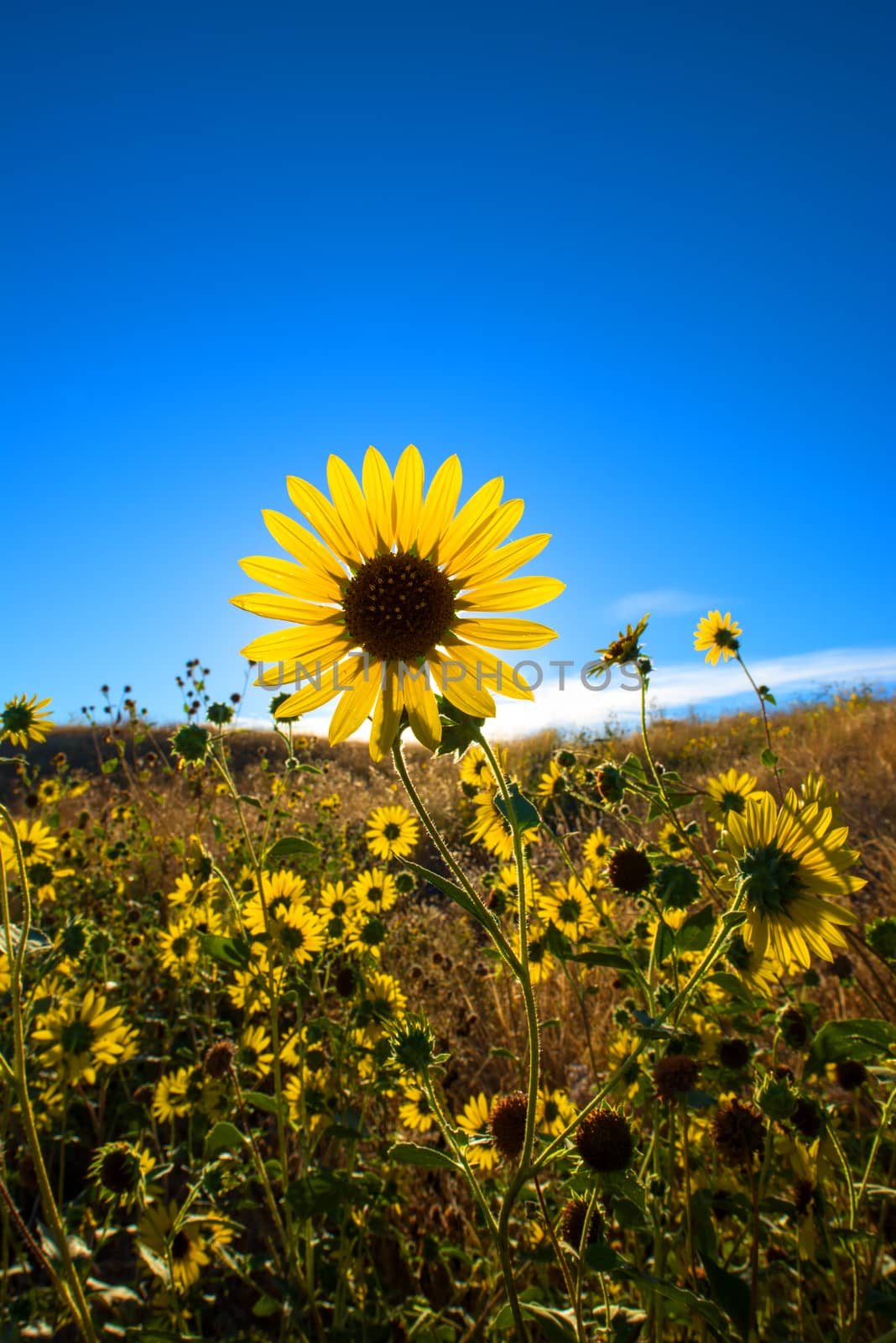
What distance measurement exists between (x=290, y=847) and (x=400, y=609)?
2.37ft

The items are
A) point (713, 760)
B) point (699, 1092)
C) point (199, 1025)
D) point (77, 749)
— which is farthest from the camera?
point (77, 749)

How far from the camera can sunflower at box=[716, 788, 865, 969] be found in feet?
4.68

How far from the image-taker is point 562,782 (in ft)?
10.6

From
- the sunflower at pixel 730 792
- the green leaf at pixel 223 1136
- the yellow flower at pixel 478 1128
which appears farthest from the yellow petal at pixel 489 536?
the yellow flower at pixel 478 1128

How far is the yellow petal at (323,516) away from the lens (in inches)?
58.3

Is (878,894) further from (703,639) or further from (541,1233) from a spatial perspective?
(541,1233)

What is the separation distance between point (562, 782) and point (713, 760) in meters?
7.90

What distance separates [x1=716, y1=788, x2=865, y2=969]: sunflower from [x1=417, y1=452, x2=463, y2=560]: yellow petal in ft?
2.72

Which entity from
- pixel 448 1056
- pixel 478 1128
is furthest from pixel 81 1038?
pixel 448 1056

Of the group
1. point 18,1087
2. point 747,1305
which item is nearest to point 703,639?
point 747,1305

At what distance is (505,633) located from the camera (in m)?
1.52

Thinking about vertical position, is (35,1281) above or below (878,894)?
below

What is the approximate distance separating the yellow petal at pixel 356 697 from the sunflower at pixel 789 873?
0.77m

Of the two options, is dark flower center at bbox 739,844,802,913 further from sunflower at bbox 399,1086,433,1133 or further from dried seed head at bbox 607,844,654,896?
sunflower at bbox 399,1086,433,1133
